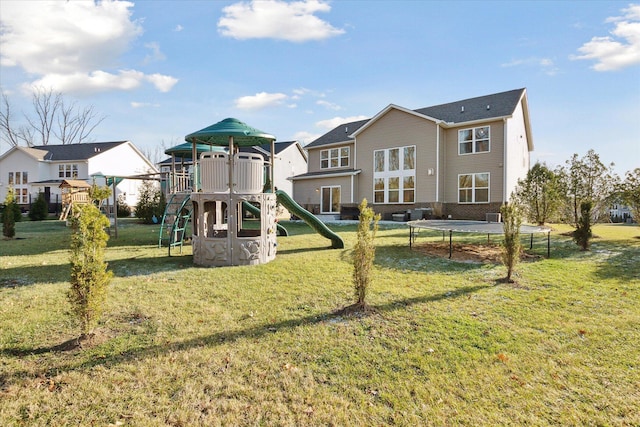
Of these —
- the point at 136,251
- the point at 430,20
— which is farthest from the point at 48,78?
the point at 430,20

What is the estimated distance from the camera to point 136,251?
1145 centimetres

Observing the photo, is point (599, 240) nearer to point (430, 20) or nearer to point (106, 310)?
point (430, 20)

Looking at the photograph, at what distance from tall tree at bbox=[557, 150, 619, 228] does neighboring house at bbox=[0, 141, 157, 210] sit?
3950 centimetres

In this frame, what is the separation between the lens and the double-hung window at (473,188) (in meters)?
21.0

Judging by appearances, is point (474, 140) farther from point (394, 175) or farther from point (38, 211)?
point (38, 211)

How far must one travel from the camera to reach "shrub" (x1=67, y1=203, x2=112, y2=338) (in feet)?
14.2

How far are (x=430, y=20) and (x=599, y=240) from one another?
1053 cm

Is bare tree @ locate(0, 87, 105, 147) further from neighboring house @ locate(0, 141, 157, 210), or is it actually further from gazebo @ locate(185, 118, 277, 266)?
gazebo @ locate(185, 118, 277, 266)

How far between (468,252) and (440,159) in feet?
41.8

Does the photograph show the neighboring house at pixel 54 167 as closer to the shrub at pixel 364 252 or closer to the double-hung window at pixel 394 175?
the double-hung window at pixel 394 175

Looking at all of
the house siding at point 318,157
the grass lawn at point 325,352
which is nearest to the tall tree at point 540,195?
the grass lawn at point 325,352

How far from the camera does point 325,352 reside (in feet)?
14.4

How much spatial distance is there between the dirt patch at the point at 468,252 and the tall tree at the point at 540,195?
827cm

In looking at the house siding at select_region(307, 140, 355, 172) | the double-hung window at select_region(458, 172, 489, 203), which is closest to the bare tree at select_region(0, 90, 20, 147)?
the house siding at select_region(307, 140, 355, 172)
